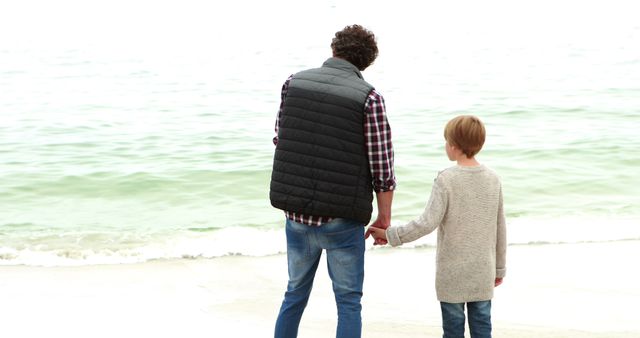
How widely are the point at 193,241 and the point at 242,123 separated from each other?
7.18m

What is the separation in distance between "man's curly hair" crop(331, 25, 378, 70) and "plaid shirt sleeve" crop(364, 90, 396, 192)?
193 millimetres

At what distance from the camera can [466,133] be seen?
11.6 feet

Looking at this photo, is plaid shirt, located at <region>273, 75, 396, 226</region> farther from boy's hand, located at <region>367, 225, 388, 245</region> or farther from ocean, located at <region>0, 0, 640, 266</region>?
ocean, located at <region>0, 0, 640, 266</region>

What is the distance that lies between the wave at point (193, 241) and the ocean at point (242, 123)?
0.03 m

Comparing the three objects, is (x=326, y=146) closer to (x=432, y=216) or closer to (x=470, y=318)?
(x=432, y=216)

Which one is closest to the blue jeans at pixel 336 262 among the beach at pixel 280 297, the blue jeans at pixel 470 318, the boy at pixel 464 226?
the boy at pixel 464 226

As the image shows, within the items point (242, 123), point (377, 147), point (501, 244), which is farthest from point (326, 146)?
point (242, 123)

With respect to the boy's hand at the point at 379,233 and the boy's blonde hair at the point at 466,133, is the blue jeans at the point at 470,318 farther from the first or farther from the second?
the boy's blonde hair at the point at 466,133

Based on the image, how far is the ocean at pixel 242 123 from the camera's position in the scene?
27.8ft

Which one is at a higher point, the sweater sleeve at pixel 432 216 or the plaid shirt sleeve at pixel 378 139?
the plaid shirt sleeve at pixel 378 139

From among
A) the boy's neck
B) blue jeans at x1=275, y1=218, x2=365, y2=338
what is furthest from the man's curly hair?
blue jeans at x1=275, y1=218, x2=365, y2=338

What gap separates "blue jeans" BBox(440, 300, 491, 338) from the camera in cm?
372

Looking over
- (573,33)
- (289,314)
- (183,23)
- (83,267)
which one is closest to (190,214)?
(83,267)

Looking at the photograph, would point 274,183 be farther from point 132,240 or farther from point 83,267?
point 132,240
